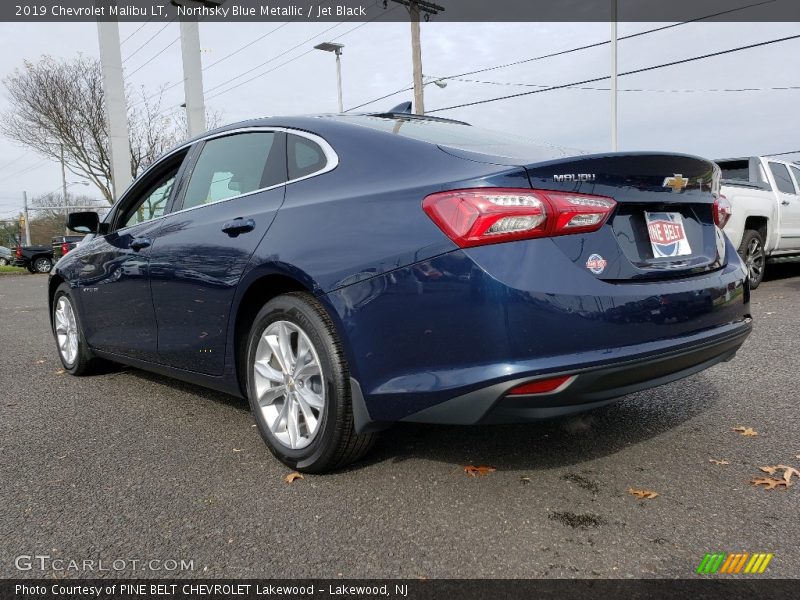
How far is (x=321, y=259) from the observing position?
8.43 feet

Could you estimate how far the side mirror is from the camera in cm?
470

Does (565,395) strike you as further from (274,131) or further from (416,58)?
(416,58)

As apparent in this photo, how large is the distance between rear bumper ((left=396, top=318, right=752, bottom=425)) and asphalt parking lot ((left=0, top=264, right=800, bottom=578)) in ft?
1.33

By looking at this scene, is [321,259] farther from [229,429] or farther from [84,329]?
[84,329]

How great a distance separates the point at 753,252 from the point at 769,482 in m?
6.95

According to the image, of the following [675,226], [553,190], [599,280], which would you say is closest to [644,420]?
[675,226]

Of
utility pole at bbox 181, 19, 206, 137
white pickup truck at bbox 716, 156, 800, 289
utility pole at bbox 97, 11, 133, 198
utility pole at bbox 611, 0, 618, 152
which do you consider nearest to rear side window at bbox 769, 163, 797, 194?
white pickup truck at bbox 716, 156, 800, 289

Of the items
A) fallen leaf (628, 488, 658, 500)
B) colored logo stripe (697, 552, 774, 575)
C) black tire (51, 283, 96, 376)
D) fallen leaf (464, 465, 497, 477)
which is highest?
black tire (51, 283, 96, 376)

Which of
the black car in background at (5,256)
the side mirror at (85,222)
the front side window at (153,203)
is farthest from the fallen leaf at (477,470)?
the black car in background at (5,256)

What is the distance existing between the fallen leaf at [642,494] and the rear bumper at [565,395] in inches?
17.2

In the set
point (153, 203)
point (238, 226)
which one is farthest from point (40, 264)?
point (238, 226)

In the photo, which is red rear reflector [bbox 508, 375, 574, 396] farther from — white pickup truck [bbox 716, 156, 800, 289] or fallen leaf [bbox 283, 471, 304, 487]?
white pickup truck [bbox 716, 156, 800, 289]

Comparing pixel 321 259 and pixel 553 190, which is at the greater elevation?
pixel 553 190

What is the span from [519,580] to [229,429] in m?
1.96
